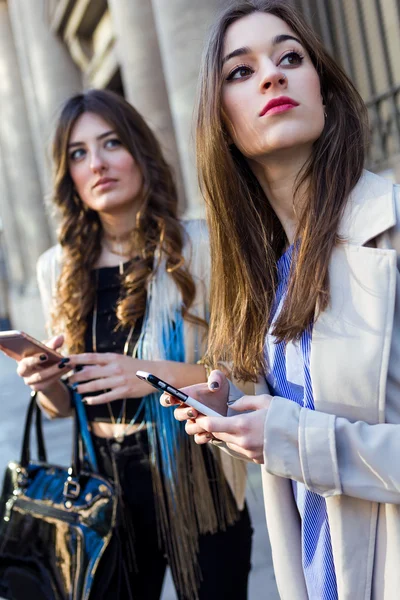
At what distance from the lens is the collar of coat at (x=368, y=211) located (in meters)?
1.31

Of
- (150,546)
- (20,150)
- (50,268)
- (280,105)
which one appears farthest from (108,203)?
(20,150)

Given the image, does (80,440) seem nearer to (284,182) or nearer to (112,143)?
(112,143)

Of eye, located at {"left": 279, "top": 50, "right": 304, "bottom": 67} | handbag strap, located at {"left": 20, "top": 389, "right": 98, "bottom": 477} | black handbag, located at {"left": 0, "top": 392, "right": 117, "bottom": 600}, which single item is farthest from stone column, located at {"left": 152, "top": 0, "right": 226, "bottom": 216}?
eye, located at {"left": 279, "top": 50, "right": 304, "bottom": 67}

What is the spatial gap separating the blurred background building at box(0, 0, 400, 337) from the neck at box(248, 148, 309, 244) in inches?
17.9

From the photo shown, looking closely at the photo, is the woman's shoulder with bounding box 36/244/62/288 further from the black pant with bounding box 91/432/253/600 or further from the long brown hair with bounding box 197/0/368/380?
the long brown hair with bounding box 197/0/368/380

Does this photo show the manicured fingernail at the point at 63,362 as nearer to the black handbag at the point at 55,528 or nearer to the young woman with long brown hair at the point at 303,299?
the black handbag at the point at 55,528

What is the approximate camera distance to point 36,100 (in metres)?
12.4

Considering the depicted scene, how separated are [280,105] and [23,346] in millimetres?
1131

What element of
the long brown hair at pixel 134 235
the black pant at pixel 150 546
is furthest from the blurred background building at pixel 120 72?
the black pant at pixel 150 546

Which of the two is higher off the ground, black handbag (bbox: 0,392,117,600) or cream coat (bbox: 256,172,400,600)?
cream coat (bbox: 256,172,400,600)

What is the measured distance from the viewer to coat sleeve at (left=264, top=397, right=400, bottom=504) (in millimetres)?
1224

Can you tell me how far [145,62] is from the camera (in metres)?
6.50

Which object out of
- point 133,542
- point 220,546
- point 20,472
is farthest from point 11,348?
point 220,546

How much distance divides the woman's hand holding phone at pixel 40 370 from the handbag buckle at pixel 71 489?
0.34m
